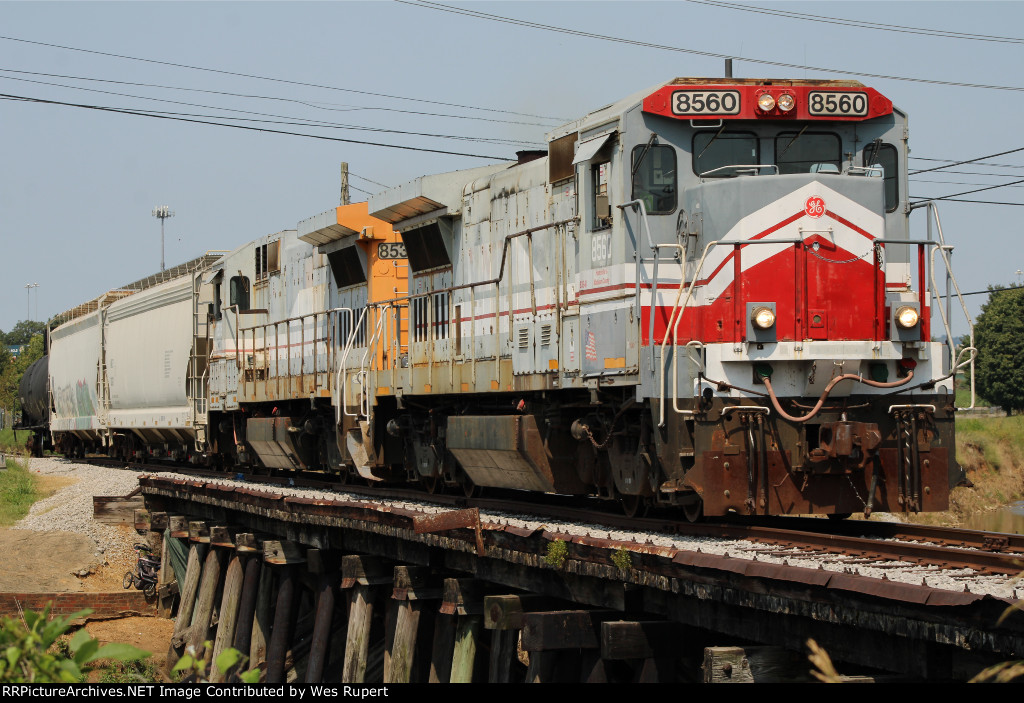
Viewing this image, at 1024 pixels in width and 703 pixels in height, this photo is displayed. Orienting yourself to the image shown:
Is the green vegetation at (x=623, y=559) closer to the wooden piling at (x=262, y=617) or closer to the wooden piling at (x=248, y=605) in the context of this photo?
the wooden piling at (x=262, y=617)

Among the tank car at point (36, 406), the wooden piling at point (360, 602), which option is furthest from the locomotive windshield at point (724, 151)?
the tank car at point (36, 406)

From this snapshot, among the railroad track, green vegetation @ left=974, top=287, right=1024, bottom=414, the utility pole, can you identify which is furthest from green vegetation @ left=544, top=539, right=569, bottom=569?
green vegetation @ left=974, top=287, right=1024, bottom=414

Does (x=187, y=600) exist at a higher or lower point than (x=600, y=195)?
lower

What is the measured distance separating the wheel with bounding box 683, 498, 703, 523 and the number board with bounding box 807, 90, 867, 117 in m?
3.33

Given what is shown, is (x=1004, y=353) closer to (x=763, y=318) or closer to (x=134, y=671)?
(x=134, y=671)

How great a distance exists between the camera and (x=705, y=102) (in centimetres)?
924

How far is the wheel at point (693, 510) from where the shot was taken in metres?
9.00

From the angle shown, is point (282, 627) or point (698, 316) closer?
point (698, 316)

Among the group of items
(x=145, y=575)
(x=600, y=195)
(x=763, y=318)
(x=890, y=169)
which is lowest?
(x=145, y=575)

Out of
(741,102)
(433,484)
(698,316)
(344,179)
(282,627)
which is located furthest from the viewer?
(344,179)

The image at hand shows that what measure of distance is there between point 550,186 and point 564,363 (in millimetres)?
1952

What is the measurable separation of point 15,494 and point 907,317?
69.7ft

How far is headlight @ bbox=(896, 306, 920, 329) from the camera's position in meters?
8.75

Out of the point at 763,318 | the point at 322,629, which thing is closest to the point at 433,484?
the point at 322,629
